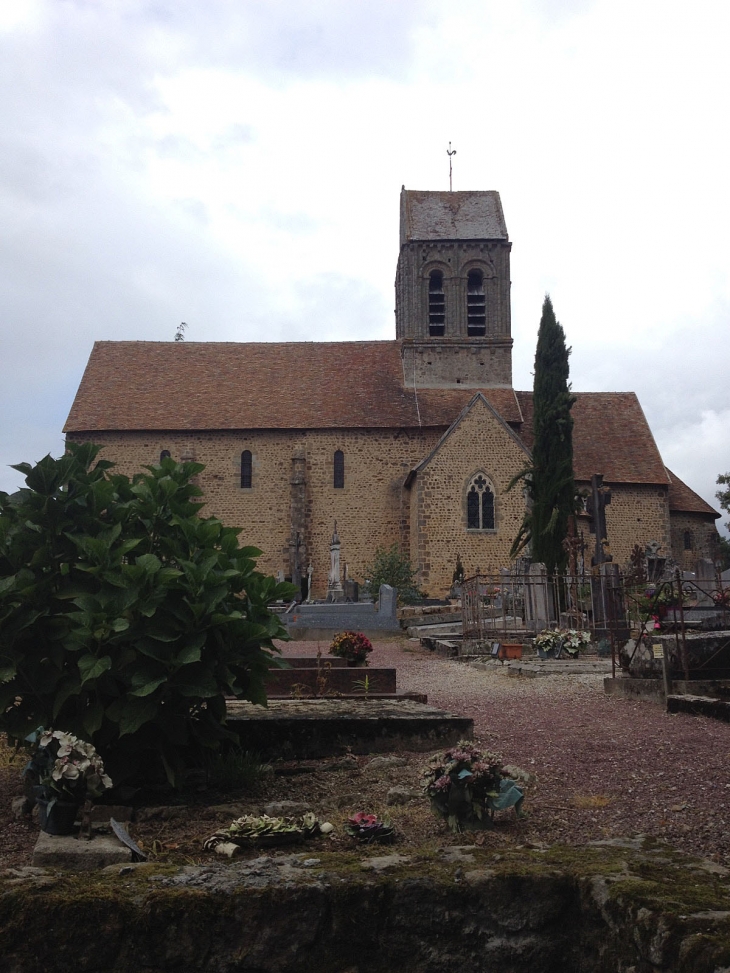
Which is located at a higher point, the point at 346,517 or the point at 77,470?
the point at 346,517

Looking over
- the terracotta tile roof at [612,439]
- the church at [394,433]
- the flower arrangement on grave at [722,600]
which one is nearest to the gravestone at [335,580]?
the church at [394,433]

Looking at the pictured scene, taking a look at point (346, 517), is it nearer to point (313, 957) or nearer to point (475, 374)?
point (475, 374)

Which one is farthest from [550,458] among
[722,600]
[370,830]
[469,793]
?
[370,830]

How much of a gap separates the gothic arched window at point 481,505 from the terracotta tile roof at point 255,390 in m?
3.09

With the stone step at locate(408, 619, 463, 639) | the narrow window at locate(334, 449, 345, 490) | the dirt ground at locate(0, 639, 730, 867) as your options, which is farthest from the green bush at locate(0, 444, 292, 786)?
the narrow window at locate(334, 449, 345, 490)

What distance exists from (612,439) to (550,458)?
8.34 meters

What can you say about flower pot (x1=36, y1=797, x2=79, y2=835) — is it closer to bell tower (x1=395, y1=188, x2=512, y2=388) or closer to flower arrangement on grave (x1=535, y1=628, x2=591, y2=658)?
flower arrangement on grave (x1=535, y1=628, x2=591, y2=658)

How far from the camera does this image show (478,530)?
104 ft

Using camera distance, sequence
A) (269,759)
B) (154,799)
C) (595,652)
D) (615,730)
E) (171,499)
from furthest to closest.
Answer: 1. (595,652)
2. (615,730)
3. (269,759)
4. (171,499)
5. (154,799)

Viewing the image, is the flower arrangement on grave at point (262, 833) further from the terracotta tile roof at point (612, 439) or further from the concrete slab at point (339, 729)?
the terracotta tile roof at point (612, 439)

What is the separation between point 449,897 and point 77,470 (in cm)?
365

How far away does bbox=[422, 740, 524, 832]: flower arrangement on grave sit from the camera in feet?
15.2

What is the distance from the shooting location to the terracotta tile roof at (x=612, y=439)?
33719 millimetres

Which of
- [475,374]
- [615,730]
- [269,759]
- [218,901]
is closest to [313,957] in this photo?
[218,901]
